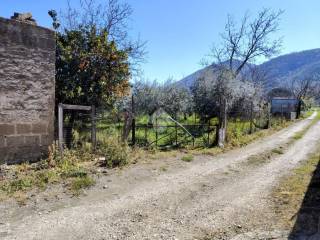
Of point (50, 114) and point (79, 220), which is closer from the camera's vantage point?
point (79, 220)

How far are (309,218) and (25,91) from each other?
7.03 m

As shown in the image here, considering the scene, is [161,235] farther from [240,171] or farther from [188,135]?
[188,135]

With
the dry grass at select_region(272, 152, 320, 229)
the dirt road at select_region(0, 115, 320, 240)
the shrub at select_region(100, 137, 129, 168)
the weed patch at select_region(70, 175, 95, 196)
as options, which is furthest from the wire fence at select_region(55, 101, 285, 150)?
the dry grass at select_region(272, 152, 320, 229)

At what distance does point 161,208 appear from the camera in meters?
5.24

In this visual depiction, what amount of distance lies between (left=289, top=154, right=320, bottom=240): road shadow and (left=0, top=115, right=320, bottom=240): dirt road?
0.84ft

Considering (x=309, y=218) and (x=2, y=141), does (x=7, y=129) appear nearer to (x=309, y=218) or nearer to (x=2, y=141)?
(x=2, y=141)

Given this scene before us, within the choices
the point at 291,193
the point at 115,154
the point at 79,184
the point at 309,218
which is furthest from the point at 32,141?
the point at 309,218

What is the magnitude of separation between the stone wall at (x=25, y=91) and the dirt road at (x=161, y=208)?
8.12 ft

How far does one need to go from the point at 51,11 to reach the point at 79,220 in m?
9.53

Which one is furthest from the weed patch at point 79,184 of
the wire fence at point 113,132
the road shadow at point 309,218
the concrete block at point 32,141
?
the road shadow at point 309,218

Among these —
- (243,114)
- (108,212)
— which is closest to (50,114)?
(108,212)

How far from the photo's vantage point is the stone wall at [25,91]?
→ 741cm

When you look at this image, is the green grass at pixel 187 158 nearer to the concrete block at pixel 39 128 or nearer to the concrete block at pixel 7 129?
the concrete block at pixel 39 128

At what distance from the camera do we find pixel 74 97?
10648 millimetres
